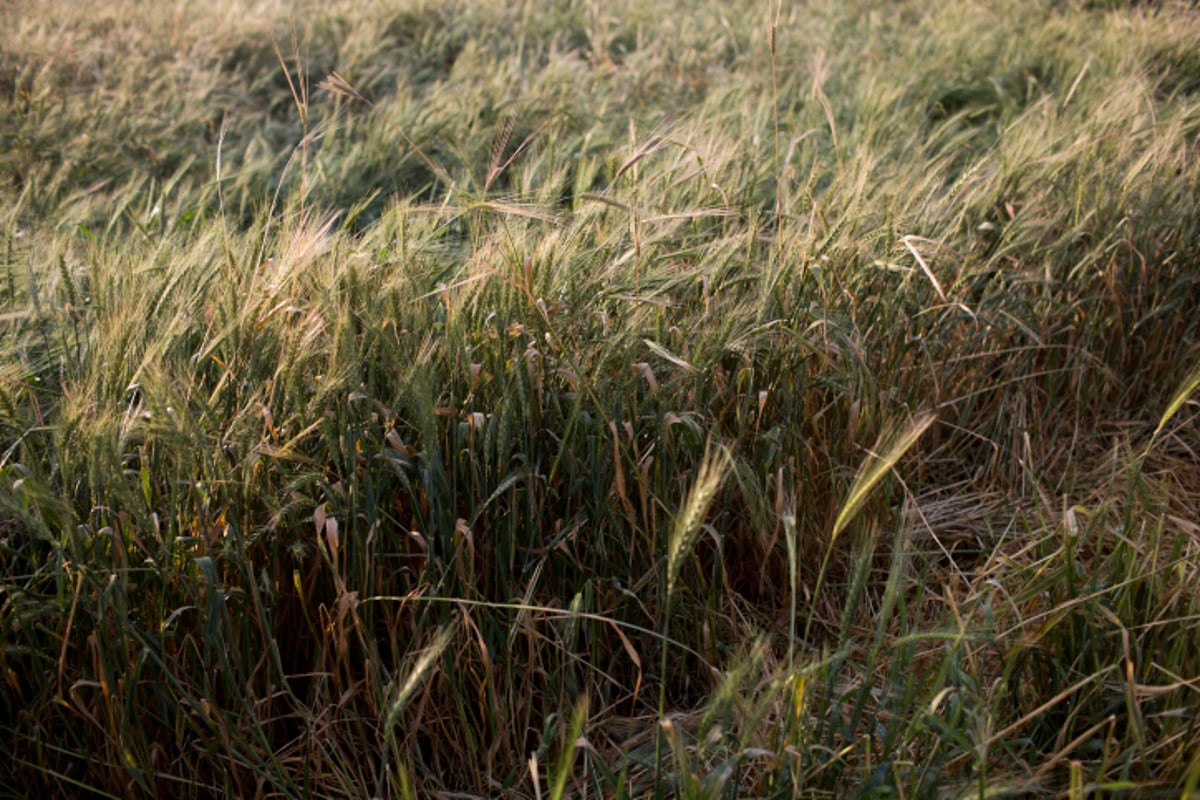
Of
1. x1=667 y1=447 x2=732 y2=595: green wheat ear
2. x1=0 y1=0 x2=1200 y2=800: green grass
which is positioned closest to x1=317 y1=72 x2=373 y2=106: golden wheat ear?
x1=0 y1=0 x2=1200 y2=800: green grass

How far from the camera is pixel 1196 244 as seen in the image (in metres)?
2.75

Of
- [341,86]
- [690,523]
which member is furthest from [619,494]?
[341,86]

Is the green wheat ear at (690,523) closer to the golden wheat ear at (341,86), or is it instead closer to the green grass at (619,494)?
the green grass at (619,494)

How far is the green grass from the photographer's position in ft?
4.50

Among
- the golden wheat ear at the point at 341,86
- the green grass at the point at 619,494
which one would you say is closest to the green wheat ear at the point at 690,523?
the green grass at the point at 619,494

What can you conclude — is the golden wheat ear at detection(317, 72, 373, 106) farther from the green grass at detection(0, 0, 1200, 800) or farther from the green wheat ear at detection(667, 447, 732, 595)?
the green wheat ear at detection(667, 447, 732, 595)

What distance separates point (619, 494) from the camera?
1.66m

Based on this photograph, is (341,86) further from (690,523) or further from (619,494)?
(690,523)

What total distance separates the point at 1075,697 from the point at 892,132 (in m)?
2.41

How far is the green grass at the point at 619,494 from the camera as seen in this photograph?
1.37 meters

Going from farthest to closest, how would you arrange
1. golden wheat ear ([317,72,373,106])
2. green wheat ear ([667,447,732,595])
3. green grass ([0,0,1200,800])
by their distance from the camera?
golden wheat ear ([317,72,373,106]), green grass ([0,0,1200,800]), green wheat ear ([667,447,732,595])

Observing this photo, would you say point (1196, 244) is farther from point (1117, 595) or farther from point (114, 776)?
point (114, 776)

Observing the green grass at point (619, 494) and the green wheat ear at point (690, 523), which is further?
the green grass at point (619, 494)

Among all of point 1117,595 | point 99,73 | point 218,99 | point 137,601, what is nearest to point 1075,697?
point 1117,595
